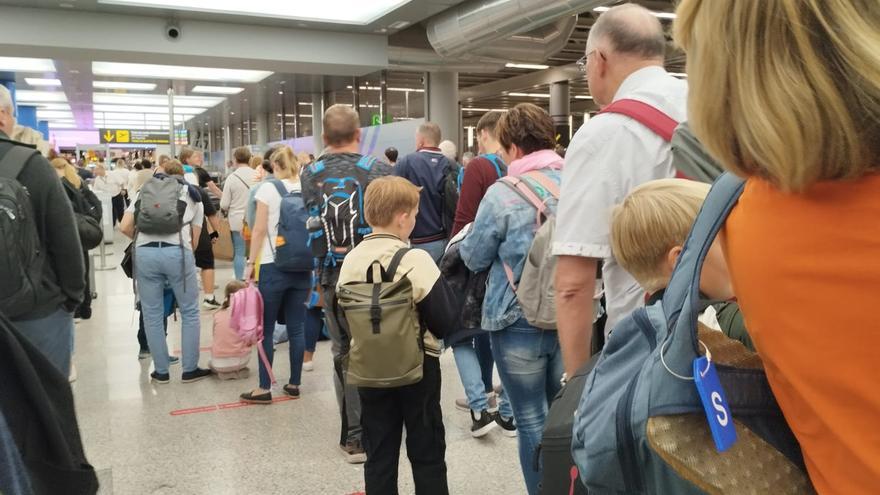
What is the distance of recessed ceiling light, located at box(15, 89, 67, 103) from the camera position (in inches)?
737

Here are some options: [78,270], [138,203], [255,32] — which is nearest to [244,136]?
[255,32]

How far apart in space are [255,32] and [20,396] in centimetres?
1097

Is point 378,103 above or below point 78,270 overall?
above

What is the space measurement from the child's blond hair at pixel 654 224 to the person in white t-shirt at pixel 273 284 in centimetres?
289

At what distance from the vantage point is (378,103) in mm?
15992

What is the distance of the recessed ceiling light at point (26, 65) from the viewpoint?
13.2 m

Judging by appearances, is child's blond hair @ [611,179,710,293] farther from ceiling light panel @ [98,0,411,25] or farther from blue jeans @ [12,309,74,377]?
ceiling light panel @ [98,0,411,25]

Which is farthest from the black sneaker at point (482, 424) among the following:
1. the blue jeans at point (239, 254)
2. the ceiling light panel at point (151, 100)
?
the ceiling light panel at point (151, 100)

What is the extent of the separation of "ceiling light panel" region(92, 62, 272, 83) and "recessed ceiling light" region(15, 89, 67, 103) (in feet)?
16.3

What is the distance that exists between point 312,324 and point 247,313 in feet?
1.50

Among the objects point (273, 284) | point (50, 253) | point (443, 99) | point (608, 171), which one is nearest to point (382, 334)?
point (608, 171)

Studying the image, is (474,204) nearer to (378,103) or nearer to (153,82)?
(378,103)

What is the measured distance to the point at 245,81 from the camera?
649 inches

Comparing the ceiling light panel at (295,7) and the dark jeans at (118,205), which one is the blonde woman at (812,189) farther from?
the dark jeans at (118,205)
